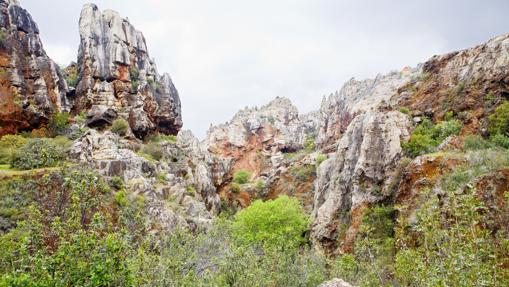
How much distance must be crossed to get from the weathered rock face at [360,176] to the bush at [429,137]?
0.97m

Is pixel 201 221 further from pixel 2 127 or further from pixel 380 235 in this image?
pixel 2 127

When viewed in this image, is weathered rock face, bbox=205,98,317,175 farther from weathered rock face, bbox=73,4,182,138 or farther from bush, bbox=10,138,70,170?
bush, bbox=10,138,70,170

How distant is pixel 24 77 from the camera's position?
145 ft

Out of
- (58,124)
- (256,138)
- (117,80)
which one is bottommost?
(58,124)

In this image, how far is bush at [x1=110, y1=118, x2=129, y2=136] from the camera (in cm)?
4803

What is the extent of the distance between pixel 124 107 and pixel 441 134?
40770 mm

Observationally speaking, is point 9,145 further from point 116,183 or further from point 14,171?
point 116,183

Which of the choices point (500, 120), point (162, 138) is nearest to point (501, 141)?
point (500, 120)

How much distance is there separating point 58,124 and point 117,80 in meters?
11.7

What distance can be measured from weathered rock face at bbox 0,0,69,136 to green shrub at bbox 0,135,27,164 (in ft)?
8.89

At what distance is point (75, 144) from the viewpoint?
131 ft

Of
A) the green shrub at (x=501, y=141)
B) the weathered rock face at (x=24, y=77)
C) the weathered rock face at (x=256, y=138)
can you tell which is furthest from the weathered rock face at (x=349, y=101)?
the weathered rock face at (x=24, y=77)

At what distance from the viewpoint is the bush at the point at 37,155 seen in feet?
109

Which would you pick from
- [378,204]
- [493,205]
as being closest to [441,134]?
[378,204]
